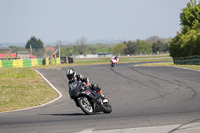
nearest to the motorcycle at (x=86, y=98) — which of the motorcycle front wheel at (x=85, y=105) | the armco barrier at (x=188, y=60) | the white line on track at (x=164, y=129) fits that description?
the motorcycle front wheel at (x=85, y=105)

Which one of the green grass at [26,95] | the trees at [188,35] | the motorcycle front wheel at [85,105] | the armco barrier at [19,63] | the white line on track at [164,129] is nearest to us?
the white line on track at [164,129]

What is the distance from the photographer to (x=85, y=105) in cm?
958

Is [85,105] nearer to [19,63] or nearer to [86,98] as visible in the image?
[86,98]

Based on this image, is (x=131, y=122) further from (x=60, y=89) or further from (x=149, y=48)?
(x=149, y=48)

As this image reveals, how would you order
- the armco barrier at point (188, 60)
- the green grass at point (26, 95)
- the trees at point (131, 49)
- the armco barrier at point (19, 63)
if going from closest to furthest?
1. the green grass at point (26, 95)
2. the armco barrier at point (188, 60)
3. the armco barrier at point (19, 63)
4. the trees at point (131, 49)

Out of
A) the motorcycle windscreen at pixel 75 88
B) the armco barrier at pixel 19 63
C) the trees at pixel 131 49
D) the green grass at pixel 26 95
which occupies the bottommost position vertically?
the green grass at pixel 26 95

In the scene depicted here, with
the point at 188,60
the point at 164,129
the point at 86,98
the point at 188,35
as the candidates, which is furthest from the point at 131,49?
the point at 164,129

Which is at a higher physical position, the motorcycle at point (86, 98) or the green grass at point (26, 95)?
the motorcycle at point (86, 98)

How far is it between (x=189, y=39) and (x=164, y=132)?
36.5 meters

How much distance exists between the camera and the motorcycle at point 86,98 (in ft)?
31.1

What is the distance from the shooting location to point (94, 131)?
23.1ft

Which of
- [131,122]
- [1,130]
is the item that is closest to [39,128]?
[1,130]

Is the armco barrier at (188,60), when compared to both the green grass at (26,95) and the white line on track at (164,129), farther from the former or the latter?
the white line on track at (164,129)

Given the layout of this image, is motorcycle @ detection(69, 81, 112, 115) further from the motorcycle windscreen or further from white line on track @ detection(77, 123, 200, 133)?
white line on track @ detection(77, 123, 200, 133)
